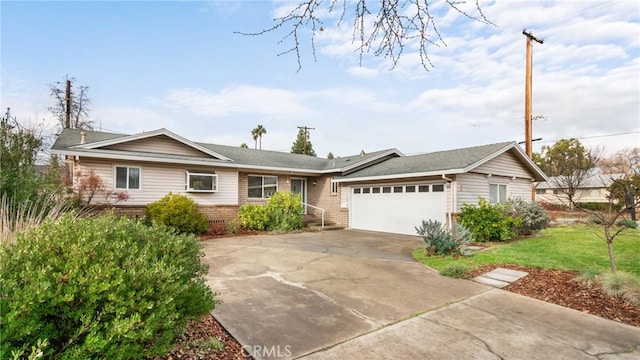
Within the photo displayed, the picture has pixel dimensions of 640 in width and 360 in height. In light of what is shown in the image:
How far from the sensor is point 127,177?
11.9 m

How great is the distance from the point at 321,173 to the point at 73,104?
1898cm

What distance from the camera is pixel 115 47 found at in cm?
835

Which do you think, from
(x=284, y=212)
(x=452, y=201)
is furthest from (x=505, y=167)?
(x=284, y=212)

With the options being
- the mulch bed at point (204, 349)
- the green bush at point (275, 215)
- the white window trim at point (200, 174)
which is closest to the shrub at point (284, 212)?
the green bush at point (275, 215)

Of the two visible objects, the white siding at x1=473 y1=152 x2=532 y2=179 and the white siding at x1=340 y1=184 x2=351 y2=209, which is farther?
the white siding at x1=340 y1=184 x2=351 y2=209

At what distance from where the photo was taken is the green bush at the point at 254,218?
1320 centimetres

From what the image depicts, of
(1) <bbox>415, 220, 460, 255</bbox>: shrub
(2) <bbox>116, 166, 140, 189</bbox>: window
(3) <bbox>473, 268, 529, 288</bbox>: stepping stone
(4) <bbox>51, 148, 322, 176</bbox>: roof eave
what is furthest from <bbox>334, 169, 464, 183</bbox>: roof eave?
(2) <bbox>116, 166, 140, 189</bbox>: window

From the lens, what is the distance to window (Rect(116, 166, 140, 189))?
463 inches

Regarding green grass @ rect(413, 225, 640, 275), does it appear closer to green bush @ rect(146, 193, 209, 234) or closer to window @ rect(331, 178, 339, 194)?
Answer: window @ rect(331, 178, 339, 194)

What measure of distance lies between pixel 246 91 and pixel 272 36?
815 cm

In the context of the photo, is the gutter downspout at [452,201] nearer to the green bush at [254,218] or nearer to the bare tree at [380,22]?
the green bush at [254,218]

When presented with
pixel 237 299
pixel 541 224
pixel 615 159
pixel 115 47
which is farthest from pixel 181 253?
pixel 615 159

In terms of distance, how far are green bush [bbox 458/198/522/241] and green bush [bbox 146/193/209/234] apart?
9.67 meters

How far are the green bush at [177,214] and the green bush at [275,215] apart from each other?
1.96 m
